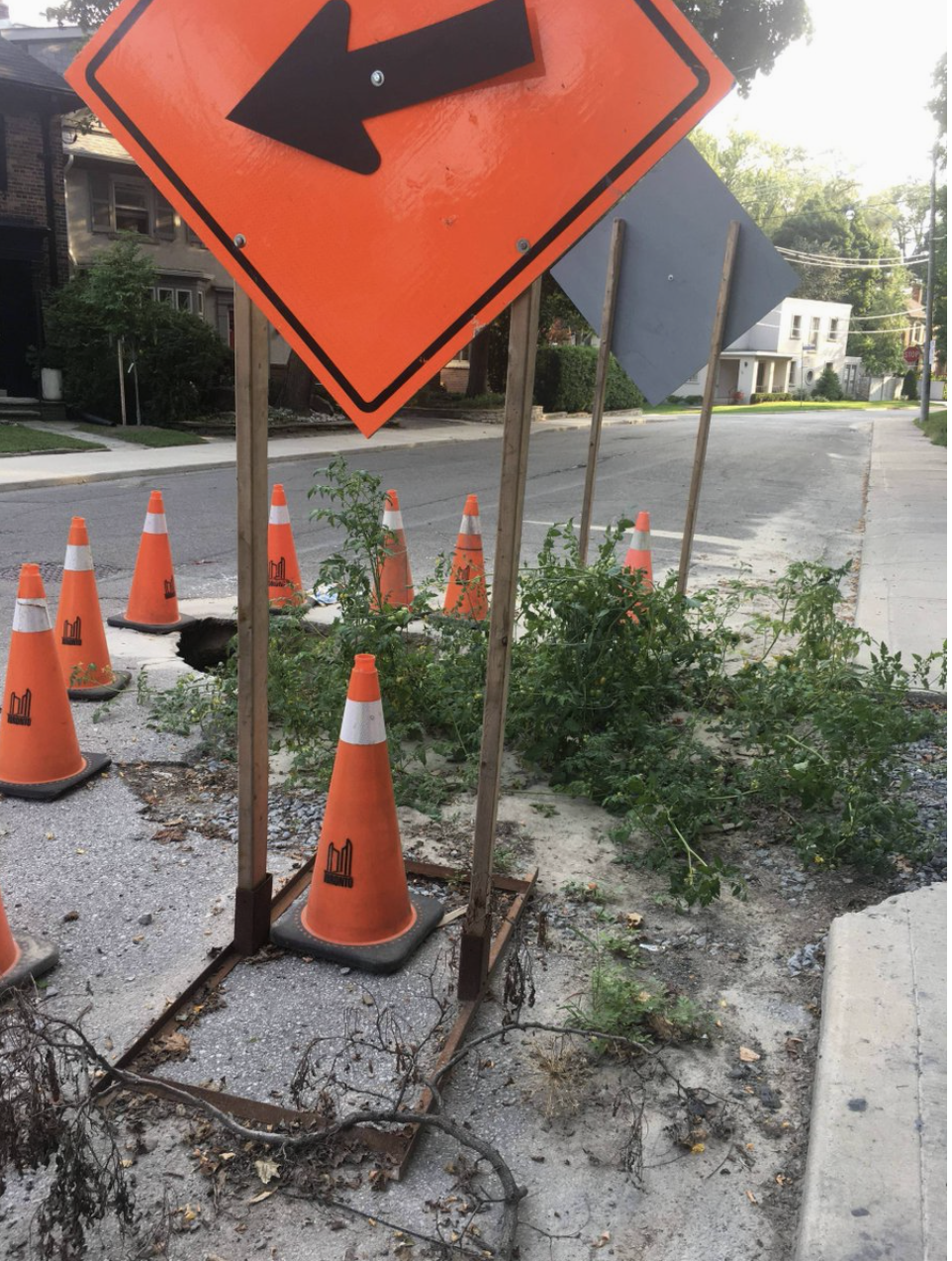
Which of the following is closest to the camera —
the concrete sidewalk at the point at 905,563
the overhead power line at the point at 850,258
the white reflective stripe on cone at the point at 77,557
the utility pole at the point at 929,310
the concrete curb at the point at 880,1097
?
the concrete curb at the point at 880,1097

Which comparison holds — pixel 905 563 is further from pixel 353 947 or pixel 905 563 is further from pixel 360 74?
pixel 360 74

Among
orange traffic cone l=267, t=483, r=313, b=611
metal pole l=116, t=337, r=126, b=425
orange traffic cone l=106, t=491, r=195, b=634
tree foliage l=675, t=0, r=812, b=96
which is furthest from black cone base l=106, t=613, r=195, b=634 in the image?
tree foliage l=675, t=0, r=812, b=96

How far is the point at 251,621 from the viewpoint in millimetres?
2680

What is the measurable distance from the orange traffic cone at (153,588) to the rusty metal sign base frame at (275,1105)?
9.98ft

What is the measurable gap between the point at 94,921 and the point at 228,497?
963 cm

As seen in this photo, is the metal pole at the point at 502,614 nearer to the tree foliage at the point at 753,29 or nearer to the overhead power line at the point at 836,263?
the tree foliage at the point at 753,29

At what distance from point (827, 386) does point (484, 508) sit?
67271 mm

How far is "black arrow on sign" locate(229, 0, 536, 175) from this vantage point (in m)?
2.11

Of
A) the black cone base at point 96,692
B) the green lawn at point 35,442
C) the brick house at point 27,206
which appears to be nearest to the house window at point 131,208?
the brick house at point 27,206

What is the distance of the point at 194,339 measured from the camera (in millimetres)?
20672

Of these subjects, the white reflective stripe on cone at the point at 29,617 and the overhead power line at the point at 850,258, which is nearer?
the white reflective stripe on cone at the point at 29,617

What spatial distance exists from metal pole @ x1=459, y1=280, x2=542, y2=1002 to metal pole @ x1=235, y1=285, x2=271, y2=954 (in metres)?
0.62

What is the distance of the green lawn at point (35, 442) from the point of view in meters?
16.0

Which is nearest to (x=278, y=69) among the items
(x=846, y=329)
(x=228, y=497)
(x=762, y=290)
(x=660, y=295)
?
(x=660, y=295)
